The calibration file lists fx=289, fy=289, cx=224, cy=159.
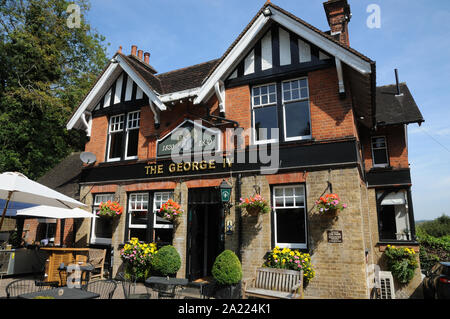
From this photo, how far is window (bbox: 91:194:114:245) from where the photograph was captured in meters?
11.8

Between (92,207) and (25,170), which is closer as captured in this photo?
(92,207)

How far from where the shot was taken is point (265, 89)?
998cm

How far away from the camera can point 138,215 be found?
11.2 m

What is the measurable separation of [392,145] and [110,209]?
12189 mm

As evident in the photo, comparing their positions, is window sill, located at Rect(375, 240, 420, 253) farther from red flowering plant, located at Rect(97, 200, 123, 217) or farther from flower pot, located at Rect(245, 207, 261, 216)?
red flowering plant, located at Rect(97, 200, 123, 217)

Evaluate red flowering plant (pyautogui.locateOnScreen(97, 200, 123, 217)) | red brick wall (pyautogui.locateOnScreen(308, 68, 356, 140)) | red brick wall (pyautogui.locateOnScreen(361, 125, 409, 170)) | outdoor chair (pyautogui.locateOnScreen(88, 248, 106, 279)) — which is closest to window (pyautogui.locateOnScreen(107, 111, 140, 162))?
→ red flowering plant (pyautogui.locateOnScreen(97, 200, 123, 217))

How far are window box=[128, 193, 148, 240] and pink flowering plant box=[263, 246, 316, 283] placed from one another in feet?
16.9

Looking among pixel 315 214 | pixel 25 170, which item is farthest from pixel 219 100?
pixel 25 170

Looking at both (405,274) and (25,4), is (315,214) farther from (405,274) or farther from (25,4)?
(25,4)

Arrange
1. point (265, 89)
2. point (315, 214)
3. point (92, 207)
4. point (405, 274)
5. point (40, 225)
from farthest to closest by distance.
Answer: point (40, 225)
point (92, 207)
point (405, 274)
point (265, 89)
point (315, 214)

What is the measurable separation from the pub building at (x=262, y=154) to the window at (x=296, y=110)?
0.03 meters

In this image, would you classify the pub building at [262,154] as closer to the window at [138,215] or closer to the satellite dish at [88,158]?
the window at [138,215]

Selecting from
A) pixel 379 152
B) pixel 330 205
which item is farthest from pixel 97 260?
pixel 379 152

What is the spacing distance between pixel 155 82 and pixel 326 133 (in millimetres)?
7802
